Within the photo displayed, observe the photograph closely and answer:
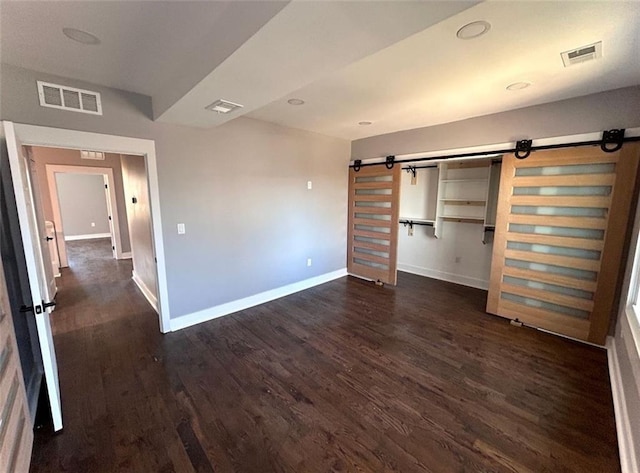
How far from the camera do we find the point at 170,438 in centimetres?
179

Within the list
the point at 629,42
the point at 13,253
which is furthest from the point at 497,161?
the point at 13,253

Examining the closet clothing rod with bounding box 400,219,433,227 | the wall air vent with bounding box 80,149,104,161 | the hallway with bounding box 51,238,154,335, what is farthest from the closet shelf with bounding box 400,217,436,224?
the wall air vent with bounding box 80,149,104,161

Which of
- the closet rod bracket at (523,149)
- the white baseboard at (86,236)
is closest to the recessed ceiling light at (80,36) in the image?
the closet rod bracket at (523,149)

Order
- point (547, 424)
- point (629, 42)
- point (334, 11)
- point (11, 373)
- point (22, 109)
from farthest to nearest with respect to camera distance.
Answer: point (22, 109) < point (547, 424) < point (629, 42) < point (11, 373) < point (334, 11)

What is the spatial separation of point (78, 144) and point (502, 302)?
4852mm

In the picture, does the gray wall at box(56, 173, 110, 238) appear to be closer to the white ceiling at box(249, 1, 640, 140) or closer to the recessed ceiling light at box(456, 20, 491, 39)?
the white ceiling at box(249, 1, 640, 140)

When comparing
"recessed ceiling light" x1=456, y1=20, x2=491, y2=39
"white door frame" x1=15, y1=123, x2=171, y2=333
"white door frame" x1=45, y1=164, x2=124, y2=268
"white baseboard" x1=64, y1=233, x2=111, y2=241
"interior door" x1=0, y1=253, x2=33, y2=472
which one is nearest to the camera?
"interior door" x1=0, y1=253, x2=33, y2=472

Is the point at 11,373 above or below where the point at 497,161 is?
below

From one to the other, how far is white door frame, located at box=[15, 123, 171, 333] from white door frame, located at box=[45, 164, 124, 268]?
4.45 meters

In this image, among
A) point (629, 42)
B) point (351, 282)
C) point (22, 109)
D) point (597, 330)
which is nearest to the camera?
point (629, 42)

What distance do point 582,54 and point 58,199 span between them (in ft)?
28.1

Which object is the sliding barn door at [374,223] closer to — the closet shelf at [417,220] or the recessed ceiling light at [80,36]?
the closet shelf at [417,220]

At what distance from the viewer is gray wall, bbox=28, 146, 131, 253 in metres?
5.39

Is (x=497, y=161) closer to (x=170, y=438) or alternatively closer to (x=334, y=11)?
(x=334, y=11)
